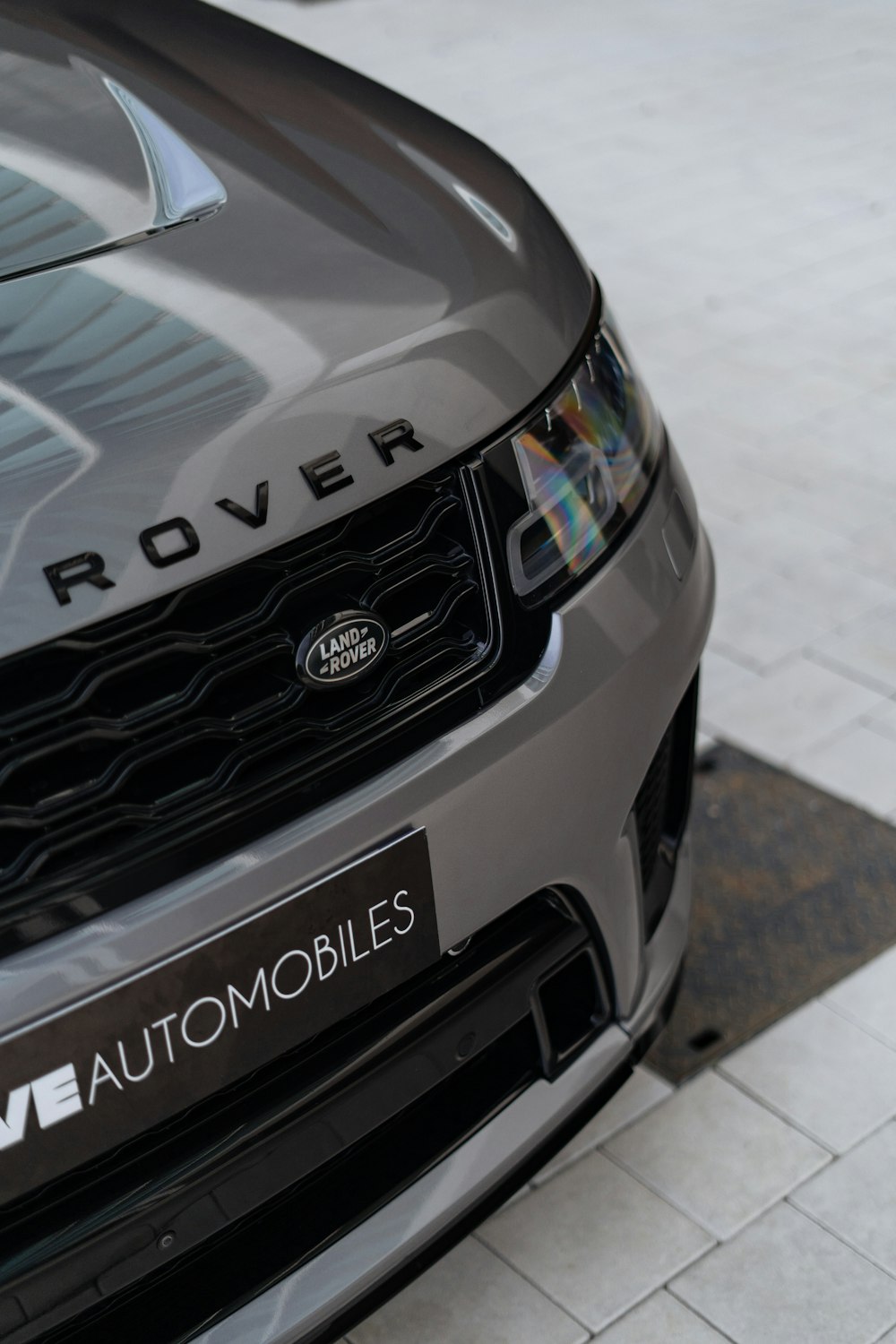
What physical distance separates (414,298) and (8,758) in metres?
0.61

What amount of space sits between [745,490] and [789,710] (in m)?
1.00

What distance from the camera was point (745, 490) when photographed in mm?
3855

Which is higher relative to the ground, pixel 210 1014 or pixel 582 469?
pixel 582 469

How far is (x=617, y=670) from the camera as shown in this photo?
4.99ft

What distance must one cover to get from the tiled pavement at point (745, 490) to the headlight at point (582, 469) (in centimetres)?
94

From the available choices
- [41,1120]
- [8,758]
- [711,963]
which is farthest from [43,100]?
[711,963]

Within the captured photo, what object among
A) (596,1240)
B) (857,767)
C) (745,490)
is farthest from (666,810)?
(745,490)

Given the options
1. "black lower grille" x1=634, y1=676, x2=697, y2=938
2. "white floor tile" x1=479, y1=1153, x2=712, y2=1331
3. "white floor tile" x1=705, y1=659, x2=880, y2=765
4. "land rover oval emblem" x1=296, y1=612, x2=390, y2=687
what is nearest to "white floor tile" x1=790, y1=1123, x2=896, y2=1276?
"white floor tile" x1=479, y1=1153, x2=712, y2=1331

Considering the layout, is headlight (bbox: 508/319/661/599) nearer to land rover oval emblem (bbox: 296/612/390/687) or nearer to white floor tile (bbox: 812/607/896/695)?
land rover oval emblem (bbox: 296/612/390/687)

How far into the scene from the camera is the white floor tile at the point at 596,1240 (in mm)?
1854

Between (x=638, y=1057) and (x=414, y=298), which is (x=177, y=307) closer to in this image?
(x=414, y=298)

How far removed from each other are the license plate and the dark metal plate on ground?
3.19 ft

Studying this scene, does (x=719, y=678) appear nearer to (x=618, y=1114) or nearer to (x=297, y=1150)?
(x=618, y=1114)

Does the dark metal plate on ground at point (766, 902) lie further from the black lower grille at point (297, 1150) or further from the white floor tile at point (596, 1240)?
the black lower grille at point (297, 1150)
